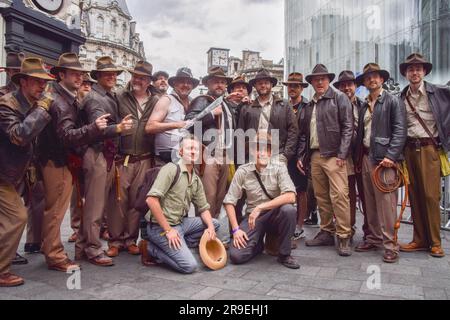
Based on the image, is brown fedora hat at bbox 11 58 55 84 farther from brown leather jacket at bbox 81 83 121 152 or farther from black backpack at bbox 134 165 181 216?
black backpack at bbox 134 165 181 216

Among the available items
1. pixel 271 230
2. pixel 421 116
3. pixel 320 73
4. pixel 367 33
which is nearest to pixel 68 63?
pixel 271 230

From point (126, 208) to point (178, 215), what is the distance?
911 mm

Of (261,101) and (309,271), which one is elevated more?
(261,101)

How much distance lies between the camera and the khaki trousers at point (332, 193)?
507cm

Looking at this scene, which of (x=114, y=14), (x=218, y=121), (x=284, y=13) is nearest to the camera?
(x=218, y=121)

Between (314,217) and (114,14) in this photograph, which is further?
(114,14)

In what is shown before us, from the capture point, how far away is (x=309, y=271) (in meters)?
4.17

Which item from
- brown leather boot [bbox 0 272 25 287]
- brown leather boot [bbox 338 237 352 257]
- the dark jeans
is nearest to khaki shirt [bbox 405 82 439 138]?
brown leather boot [bbox 338 237 352 257]

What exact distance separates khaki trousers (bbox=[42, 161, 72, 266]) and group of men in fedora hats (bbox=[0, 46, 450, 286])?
0.01m

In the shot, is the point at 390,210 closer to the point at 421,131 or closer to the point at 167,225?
the point at 421,131

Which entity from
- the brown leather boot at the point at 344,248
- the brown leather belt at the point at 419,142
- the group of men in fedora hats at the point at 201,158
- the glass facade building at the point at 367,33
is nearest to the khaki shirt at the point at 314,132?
the group of men in fedora hats at the point at 201,158

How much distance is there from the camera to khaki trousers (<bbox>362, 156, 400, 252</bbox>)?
15.6 ft
